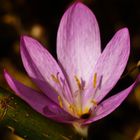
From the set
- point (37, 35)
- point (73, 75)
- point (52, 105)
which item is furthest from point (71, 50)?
point (37, 35)

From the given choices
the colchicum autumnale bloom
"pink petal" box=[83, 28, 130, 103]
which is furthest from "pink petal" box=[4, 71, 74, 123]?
"pink petal" box=[83, 28, 130, 103]

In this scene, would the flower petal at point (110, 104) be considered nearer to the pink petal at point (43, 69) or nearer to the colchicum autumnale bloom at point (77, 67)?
the colchicum autumnale bloom at point (77, 67)

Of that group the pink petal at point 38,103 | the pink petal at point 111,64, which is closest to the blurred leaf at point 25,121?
the pink petal at point 38,103

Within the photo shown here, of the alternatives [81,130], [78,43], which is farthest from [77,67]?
[81,130]

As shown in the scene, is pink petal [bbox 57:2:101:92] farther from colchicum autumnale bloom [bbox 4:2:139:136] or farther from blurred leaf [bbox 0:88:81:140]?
blurred leaf [bbox 0:88:81:140]

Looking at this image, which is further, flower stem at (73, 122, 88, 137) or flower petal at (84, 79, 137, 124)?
flower stem at (73, 122, 88, 137)

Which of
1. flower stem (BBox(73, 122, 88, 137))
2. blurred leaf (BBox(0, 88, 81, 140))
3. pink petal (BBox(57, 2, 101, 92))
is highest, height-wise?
pink petal (BBox(57, 2, 101, 92))

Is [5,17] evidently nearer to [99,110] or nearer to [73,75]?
[73,75]

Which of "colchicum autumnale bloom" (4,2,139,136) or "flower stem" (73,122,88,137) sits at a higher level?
"colchicum autumnale bloom" (4,2,139,136)
